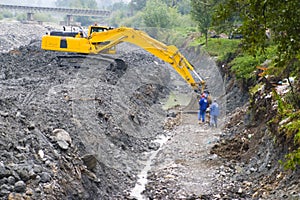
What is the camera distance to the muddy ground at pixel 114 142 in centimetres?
837

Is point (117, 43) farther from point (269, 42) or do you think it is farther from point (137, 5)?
point (137, 5)

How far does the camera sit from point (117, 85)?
19.5 metres

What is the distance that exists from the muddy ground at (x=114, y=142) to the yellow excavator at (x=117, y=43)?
39.7 inches

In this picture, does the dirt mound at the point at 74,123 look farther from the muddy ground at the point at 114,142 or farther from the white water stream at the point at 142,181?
the white water stream at the point at 142,181

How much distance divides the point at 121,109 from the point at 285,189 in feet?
27.0

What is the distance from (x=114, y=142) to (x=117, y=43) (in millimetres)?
7402

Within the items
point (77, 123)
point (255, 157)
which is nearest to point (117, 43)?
point (77, 123)

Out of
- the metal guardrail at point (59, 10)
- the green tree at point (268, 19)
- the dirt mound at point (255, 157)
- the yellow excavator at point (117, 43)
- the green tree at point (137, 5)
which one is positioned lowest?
the dirt mound at point (255, 157)

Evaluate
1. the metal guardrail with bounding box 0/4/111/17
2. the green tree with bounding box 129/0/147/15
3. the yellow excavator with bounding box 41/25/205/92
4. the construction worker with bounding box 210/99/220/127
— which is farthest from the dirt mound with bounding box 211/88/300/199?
the green tree with bounding box 129/0/147/15

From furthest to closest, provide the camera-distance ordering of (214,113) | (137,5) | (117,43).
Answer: (137,5) → (117,43) → (214,113)

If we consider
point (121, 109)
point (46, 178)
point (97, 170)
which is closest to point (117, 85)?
point (121, 109)

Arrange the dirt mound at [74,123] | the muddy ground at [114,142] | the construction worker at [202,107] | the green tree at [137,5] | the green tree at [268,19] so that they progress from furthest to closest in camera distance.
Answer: the green tree at [137,5], the construction worker at [202,107], the muddy ground at [114,142], the dirt mound at [74,123], the green tree at [268,19]

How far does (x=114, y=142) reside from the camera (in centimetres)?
1310

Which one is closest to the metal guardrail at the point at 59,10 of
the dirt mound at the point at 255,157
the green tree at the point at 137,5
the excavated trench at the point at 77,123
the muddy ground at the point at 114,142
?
the green tree at the point at 137,5
